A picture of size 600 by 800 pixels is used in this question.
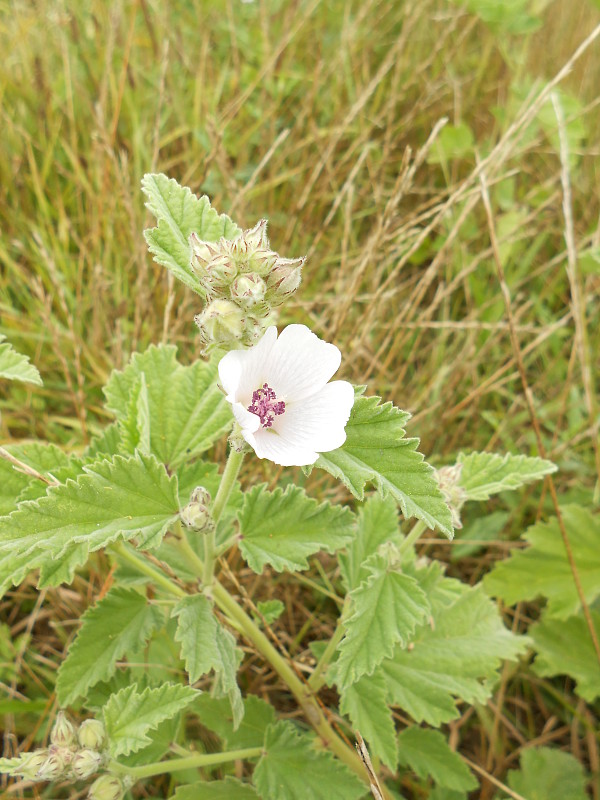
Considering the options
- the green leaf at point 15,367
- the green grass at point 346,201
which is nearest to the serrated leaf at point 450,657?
the green grass at point 346,201

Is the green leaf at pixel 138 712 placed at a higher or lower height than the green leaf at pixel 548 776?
higher

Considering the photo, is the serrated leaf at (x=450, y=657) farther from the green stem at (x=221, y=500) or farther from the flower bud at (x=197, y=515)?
the flower bud at (x=197, y=515)

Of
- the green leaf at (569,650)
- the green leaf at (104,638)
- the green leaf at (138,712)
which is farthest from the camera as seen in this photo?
the green leaf at (569,650)

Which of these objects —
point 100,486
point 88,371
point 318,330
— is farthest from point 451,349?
point 100,486

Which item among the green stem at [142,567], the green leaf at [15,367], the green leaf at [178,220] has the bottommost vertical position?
the green stem at [142,567]

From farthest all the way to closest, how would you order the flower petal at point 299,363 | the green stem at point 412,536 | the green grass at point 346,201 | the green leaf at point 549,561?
the green grass at point 346,201 < the green leaf at point 549,561 < the green stem at point 412,536 < the flower petal at point 299,363

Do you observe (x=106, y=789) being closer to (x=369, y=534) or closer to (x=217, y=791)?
(x=217, y=791)

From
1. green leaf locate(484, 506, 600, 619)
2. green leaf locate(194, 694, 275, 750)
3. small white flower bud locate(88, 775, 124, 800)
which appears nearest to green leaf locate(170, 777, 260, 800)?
green leaf locate(194, 694, 275, 750)
